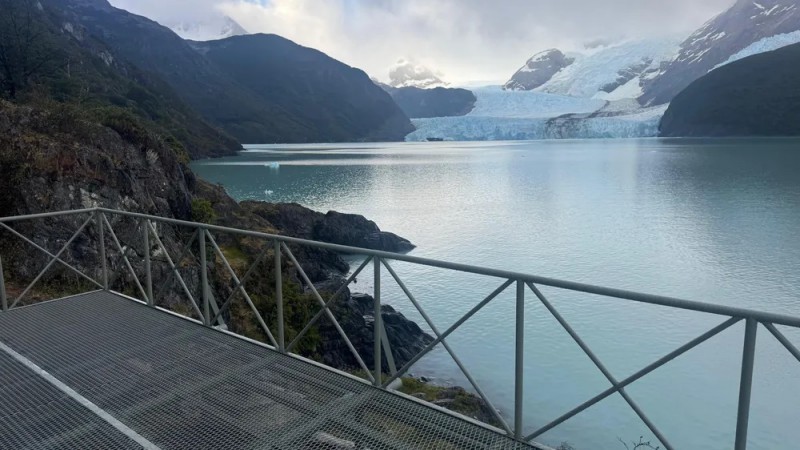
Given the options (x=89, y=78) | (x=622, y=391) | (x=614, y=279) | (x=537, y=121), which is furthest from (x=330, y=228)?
(x=537, y=121)

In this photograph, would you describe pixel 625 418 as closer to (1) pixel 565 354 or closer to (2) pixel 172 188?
(1) pixel 565 354

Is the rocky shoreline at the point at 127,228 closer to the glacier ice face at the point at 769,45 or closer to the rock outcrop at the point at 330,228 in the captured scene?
A: the rock outcrop at the point at 330,228

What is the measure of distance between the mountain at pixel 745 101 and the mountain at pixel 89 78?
341 feet

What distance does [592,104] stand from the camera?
178m

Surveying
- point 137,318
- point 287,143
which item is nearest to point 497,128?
point 287,143

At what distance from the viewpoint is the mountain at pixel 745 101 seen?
380ft

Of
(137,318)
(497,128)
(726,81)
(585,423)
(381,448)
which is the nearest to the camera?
(381,448)

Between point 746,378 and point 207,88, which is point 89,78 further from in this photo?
point 207,88

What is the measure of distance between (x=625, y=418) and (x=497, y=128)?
135m

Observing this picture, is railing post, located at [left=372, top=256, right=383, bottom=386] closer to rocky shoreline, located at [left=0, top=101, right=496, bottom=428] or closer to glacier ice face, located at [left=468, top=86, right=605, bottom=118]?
rocky shoreline, located at [left=0, top=101, right=496, bottom=428]

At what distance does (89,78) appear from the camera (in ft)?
250

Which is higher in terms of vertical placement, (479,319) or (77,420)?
(77,420)

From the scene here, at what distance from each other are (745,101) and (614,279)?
411ft

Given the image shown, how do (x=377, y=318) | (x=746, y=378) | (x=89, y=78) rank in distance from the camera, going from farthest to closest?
(x=89, y=78), (x=377, y=318), (x=746, y=378)
